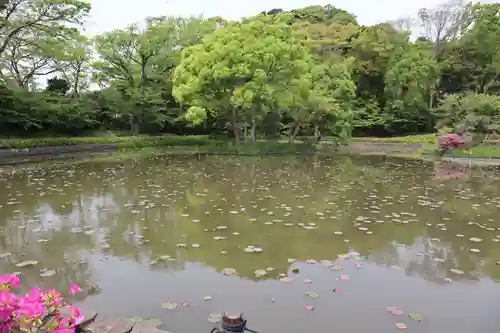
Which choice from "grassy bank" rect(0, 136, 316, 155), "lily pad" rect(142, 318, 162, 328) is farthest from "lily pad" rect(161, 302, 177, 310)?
"grassy bank" rect(0, 136, 316, 155)

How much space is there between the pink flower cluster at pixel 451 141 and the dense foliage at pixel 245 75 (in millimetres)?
1443

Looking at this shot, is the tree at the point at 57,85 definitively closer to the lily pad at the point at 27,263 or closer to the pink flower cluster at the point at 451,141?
the pink flower cluster at the point at 451,141

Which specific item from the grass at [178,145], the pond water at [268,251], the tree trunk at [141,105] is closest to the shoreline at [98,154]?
the grass at [178,145]

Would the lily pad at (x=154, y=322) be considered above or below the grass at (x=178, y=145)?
below

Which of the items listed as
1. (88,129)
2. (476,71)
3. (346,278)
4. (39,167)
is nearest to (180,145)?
(88,129)

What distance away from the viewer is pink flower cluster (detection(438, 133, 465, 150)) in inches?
743

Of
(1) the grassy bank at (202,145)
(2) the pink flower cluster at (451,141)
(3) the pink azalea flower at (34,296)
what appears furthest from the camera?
(2) the pink flower cluster at (451,141)

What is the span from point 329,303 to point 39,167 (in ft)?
41.3

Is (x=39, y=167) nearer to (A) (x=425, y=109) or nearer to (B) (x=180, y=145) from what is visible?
(B) (x=180, y=145)

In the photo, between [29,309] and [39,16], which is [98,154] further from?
[29,309]

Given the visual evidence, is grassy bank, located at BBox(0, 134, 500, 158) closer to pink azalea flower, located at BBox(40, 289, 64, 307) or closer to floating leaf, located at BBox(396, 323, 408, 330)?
floating leaf, located at BBox(396, 323, 408, 330)

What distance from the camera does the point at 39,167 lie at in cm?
1358

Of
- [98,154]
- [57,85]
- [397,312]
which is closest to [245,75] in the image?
[98,154]

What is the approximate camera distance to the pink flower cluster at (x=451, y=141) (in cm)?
1888
